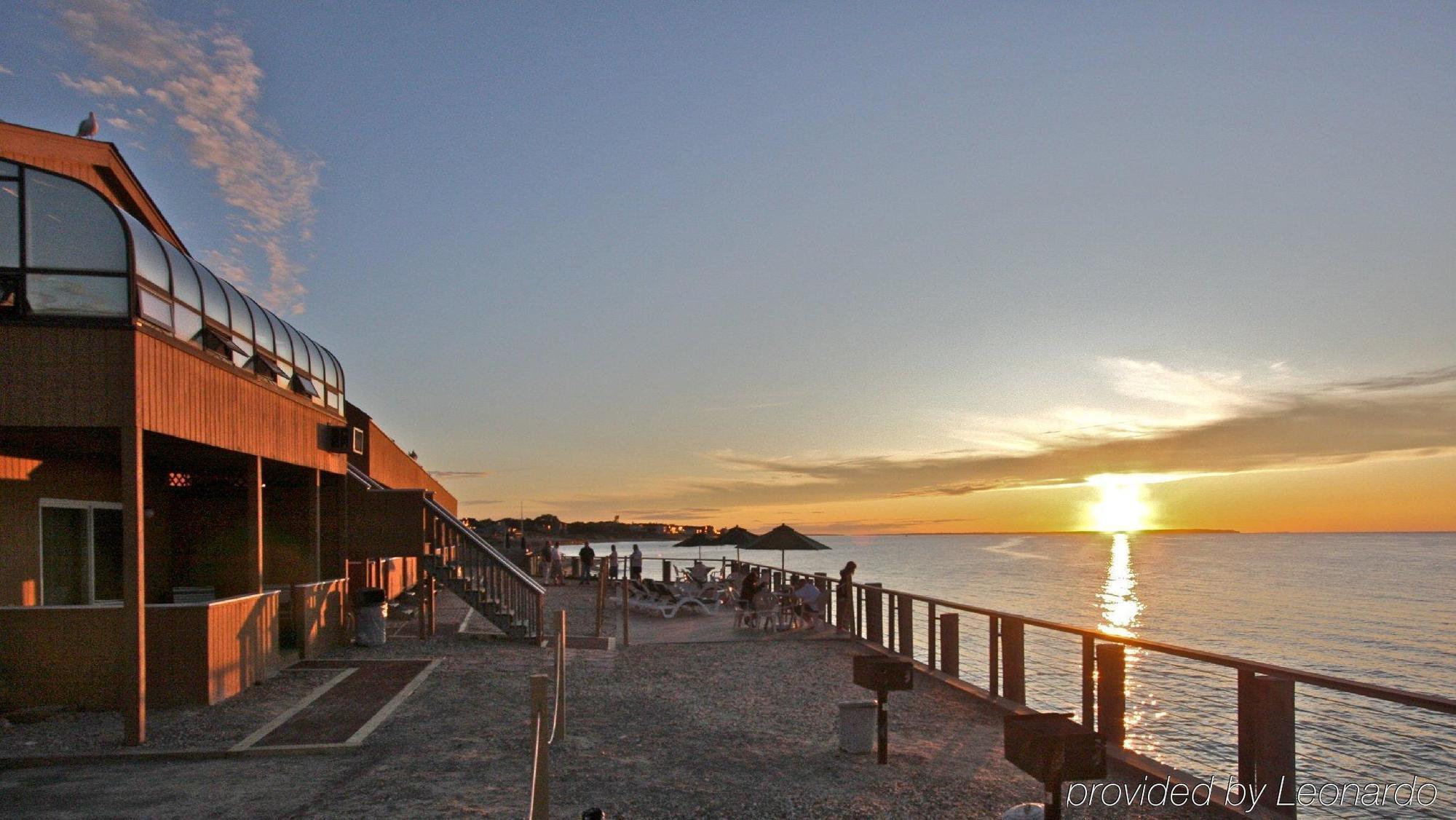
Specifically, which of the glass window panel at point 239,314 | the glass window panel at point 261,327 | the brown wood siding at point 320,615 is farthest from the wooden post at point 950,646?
the glass window panel at point 261,327

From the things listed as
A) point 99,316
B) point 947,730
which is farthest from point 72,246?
point 947,730

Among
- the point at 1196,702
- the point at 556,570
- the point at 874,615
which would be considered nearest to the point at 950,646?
the point at 874,615

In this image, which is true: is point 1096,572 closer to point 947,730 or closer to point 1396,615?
point 1396,615

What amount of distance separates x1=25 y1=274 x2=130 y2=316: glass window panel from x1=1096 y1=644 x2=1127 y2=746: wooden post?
9.25 m

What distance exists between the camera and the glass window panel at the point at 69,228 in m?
8.65

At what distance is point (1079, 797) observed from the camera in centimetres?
656

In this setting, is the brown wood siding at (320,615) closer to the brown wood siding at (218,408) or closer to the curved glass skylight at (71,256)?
the brown wood siding at (218,408)

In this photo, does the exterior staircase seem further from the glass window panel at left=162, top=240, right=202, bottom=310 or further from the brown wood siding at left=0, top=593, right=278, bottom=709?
the glass window panel at left=162, top=240, right=202, bottom=310

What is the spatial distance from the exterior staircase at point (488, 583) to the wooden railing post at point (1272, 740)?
11.5 meters

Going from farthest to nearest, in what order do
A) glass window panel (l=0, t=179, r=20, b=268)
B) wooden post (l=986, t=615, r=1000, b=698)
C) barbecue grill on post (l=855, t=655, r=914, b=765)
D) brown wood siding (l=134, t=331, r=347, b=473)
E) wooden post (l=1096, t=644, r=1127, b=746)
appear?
1. wooden post (l=986, t=615, r=1000, b=698)
2. brown wood siding (l=134, t=331, r=347, b=473)
3. glass window panel (l=0, t=179, r=20, b=268)
4. barbecue grill on post (l=855, t=655, r=914, b=765)
5. wooden post (l=1096, t=644, r=1127, b=746)

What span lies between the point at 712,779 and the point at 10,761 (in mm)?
5636

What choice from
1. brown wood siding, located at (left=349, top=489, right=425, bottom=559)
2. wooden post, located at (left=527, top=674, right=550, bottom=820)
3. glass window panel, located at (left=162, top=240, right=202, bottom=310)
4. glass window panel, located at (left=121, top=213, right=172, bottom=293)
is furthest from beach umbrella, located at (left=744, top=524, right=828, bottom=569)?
wooden post, located at (left=527, top=674, right=550, bottom=820)

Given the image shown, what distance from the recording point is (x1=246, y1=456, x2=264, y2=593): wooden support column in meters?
11.9

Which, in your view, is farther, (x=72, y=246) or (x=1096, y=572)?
(x=1096, y=572)
